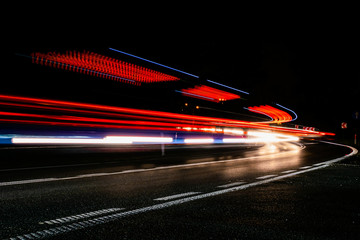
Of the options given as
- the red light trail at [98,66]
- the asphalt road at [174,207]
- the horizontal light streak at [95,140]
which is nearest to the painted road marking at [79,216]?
the asphalt road at [174,207]

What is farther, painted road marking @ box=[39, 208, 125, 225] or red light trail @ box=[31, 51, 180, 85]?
red light trail @ box=[31, 51, 180, 85]

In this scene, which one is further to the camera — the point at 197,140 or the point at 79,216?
the point at 197,140

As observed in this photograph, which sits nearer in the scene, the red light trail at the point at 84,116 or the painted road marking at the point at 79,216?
the painted road marking at the point at 79,216

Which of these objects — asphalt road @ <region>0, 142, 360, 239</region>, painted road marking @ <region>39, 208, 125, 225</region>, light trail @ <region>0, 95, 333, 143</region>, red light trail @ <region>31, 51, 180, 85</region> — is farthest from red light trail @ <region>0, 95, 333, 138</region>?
painted road marking @ <region>39, 208, 125, 225</region>

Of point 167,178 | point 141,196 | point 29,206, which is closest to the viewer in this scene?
point 29,206

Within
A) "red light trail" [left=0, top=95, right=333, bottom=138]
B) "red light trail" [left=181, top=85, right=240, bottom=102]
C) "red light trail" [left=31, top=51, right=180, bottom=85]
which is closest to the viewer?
"red light trail" [left=0, top=95, right=333, bottom=138]

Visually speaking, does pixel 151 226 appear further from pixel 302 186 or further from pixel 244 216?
pixel 302 186

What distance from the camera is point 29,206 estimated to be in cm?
434

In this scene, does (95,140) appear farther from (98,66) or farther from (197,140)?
(197,140)

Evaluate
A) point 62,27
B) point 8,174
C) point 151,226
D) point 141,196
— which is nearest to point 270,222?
point 151,226

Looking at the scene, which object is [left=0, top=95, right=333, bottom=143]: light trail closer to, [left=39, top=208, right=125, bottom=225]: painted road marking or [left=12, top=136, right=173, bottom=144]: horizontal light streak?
[left=12, top=136, right=173, bottom=144]: horizontal light streak

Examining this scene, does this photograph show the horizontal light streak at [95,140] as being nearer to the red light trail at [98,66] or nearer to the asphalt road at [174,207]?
the red light trail at [98,66]

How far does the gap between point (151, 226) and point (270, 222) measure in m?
1.54

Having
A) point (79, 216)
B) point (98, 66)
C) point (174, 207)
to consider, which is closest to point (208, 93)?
Answer: point (98, 66)
